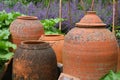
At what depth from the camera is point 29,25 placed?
165 inches

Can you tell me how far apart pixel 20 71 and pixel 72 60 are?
510 mm

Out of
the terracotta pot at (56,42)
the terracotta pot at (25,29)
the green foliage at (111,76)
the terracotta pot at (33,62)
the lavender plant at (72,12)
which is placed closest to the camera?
the green foliage at (111,76)

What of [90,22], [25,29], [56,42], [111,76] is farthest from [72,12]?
[111,76]

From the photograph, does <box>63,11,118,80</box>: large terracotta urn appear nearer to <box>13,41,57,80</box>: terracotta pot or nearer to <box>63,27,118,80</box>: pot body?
<box>63,27,118,80</box>: pot body

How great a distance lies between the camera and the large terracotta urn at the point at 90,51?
9.45ft

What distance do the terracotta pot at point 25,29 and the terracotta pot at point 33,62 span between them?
3.56 ft

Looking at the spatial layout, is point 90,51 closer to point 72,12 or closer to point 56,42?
point 56,42

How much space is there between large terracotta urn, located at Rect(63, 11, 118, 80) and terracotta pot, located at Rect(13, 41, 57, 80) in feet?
0.69

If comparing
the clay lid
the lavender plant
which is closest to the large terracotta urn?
the clay lid

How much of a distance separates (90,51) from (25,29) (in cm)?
150

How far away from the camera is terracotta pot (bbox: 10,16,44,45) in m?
4.17

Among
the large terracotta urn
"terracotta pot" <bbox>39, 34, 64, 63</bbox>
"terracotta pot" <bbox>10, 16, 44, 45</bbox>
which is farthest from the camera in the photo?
"terracotta pot" <bbox>10, 16, 44, 45</bbox>

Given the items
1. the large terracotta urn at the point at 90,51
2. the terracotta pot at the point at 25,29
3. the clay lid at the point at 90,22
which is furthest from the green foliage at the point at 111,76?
the terracotta pot at the point at 25,29

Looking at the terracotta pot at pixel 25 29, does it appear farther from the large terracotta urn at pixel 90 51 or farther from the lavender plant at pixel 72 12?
the lavender plant at pixel 72 12
